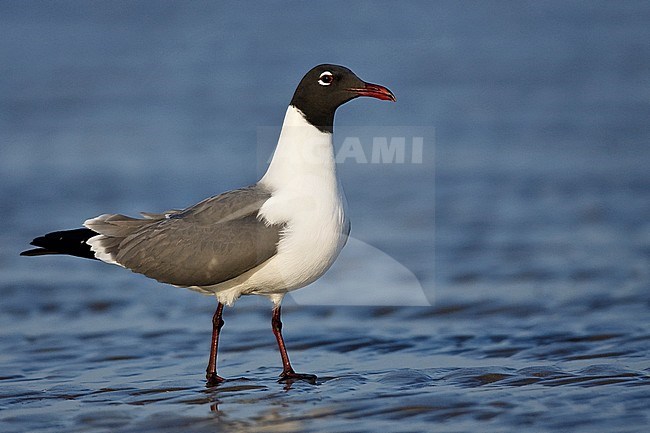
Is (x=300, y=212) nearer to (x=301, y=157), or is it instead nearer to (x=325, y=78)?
(x=301, y=157)

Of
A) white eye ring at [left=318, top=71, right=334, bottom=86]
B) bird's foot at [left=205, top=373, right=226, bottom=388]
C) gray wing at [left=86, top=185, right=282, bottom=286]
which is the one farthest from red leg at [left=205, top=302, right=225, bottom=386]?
white eye ring at [left=318, top=71, right=334, bottom=86]

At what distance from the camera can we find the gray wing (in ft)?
22.4

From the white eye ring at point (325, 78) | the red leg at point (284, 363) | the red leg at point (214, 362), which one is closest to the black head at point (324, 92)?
the white eye ring at point (325, 78)

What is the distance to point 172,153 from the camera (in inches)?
528

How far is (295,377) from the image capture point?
6.86m

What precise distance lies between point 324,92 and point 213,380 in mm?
1796

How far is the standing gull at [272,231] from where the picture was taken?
6746 mm

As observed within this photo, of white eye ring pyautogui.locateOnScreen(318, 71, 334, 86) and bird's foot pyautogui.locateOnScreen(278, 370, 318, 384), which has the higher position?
white eye ring pyautogui.locateOnScreen(318, 71, 334, 86)

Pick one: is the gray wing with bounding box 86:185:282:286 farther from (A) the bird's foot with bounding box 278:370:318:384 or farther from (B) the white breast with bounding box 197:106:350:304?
(A) the bird's foot with bounding box 278:370:318:384

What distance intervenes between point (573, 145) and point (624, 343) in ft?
20.7

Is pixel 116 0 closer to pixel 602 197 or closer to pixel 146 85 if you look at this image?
pixel 146 85

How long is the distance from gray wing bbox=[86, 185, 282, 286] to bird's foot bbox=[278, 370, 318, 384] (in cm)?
65

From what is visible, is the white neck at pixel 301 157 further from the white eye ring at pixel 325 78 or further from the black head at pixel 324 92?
the white eye ring at pixel 325 78

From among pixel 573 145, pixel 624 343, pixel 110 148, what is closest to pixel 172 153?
pixel 110 148
